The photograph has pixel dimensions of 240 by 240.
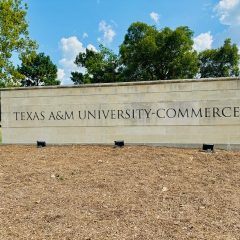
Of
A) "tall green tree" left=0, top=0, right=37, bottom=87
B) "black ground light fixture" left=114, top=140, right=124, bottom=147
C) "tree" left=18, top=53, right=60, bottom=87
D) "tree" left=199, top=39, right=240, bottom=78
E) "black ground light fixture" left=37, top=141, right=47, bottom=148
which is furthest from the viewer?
"tree" left=18, top=53, right=60, bottom=87

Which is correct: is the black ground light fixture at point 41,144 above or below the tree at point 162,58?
below

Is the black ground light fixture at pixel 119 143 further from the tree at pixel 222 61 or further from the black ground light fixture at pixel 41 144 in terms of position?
the tree at pixel 222 61

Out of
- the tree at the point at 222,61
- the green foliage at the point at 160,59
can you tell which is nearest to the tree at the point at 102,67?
the green foliage at the point at 160,59

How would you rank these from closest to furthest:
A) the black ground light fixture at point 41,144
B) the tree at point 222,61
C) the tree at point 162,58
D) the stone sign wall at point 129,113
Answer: the stone sign wall at point 129,113
the black ground light fixture at point 41,144
the tree at point 162,58
the tree at point 222,61

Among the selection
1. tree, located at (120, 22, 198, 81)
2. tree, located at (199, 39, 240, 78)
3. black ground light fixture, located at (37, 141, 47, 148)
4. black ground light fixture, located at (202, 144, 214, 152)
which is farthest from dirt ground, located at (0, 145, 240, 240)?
tree, located at (199, 39, 240, 78)

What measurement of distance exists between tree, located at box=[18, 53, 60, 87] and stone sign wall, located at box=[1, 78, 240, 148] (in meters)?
38.4

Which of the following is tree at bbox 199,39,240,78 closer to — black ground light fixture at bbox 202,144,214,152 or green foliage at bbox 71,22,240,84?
green foliage at bbox 71,22,240,84

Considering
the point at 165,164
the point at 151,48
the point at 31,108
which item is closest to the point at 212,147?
the point at 165,164

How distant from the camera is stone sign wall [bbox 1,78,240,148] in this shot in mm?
9352

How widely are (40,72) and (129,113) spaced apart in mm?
40743

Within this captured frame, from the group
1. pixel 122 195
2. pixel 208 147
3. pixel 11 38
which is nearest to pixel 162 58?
pixel 11 38

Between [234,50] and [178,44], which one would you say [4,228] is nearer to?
[178,44]

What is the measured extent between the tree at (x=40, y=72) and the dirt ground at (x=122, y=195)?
41095 millimetres

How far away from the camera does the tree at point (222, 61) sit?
33844 millimetres
